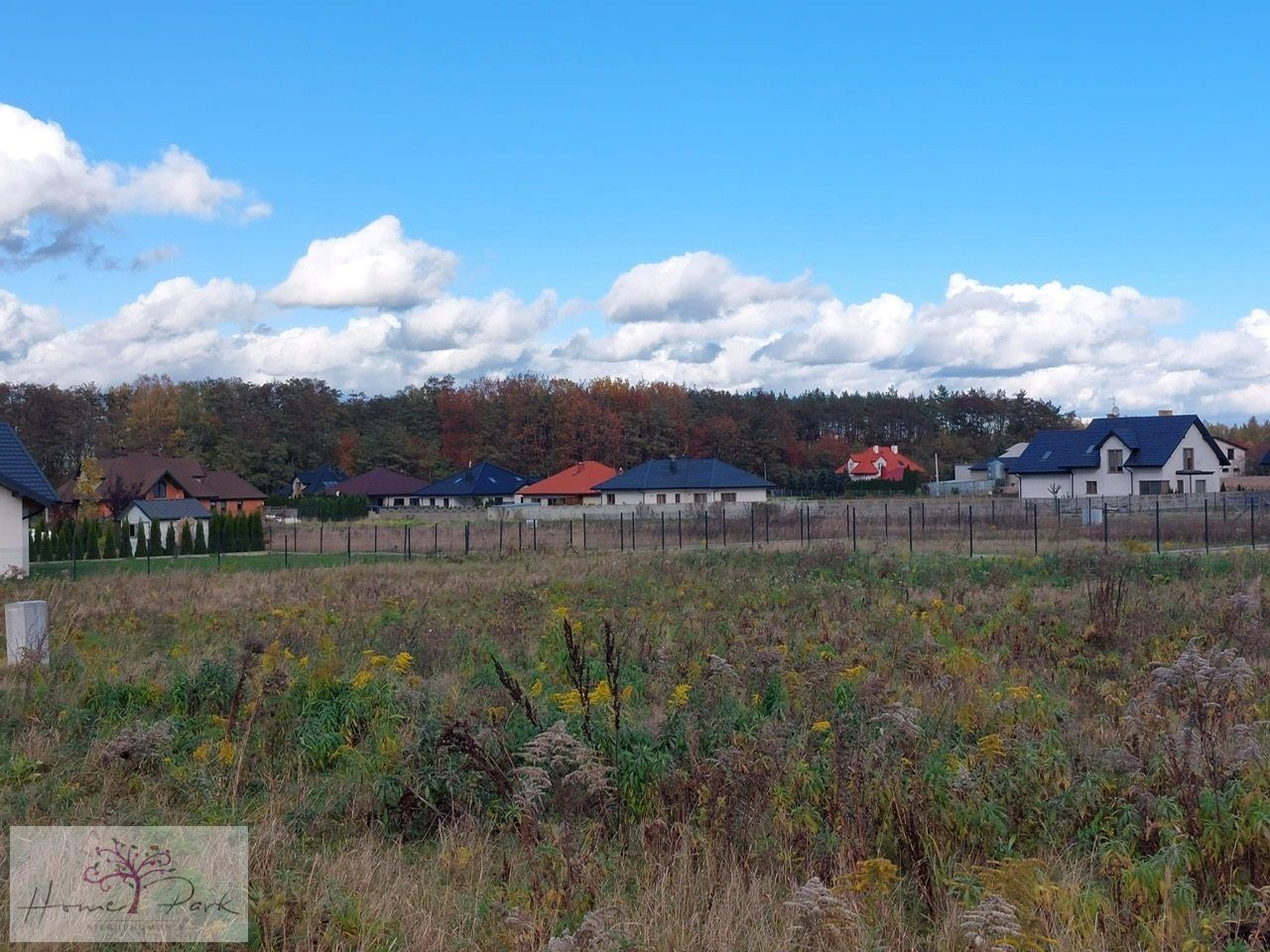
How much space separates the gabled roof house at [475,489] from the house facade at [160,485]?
1392 centimetres

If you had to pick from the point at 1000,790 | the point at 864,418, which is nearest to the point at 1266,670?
the point at 1000,790

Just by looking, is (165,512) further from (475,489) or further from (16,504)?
(475,489)

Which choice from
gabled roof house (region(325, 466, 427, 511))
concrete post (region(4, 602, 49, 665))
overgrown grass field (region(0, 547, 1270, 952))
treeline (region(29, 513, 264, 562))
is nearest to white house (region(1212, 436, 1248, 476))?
gabled roof house (region(325, 466, 427, 511))

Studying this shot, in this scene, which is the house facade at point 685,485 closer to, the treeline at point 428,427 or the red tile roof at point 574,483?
the red tile roof at point 574,483

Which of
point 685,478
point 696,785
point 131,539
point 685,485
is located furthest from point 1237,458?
point 696,785

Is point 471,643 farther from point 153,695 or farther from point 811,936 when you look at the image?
point 811,936

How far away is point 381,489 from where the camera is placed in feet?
305

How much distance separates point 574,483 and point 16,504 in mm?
57882

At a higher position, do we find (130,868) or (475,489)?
(475,489)

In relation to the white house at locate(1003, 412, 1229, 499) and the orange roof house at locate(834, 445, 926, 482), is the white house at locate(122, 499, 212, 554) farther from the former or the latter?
the orange roof house at locate(834, 445, 926, 482)

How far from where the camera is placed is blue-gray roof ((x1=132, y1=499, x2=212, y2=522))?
56.6 meters

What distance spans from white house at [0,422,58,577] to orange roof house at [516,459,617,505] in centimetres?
5371

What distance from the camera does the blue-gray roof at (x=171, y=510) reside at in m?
56.6

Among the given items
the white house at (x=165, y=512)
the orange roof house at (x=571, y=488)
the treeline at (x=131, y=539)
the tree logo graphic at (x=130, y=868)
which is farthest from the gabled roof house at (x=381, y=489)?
the tree logo graphic at (x=130, y=868)
